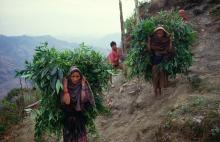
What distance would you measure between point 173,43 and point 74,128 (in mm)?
3688

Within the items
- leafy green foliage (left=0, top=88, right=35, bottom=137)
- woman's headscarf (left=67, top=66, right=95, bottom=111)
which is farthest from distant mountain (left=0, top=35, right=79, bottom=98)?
woman's headscarf (left=67, top=66, right=95, bottom=111)

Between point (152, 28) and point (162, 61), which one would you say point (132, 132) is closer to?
point (162, 61)

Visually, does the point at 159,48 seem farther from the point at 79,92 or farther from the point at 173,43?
the point at 79,92

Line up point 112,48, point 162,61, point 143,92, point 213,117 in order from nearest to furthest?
point 213,117
point 162,61
point 143,92
point 112,48

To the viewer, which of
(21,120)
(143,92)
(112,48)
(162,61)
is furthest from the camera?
(21,120)

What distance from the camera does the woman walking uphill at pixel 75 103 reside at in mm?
7090

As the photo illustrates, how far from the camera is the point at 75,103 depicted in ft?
23.5

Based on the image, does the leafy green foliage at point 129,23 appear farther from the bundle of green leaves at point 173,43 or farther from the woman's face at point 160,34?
the woman's face at point 160,34

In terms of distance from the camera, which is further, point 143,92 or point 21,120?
point 21,120

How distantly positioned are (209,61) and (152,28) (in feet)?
9.70

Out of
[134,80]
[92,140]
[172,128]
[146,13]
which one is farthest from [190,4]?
[172,128]

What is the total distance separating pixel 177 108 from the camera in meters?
8.47

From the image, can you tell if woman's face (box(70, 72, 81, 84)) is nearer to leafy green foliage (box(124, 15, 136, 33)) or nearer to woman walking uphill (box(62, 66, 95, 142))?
woman walking uphill (box(62, 66, 95, 142))

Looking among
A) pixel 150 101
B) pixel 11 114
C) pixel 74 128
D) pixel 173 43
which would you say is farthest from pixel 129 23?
pixel 74 128
